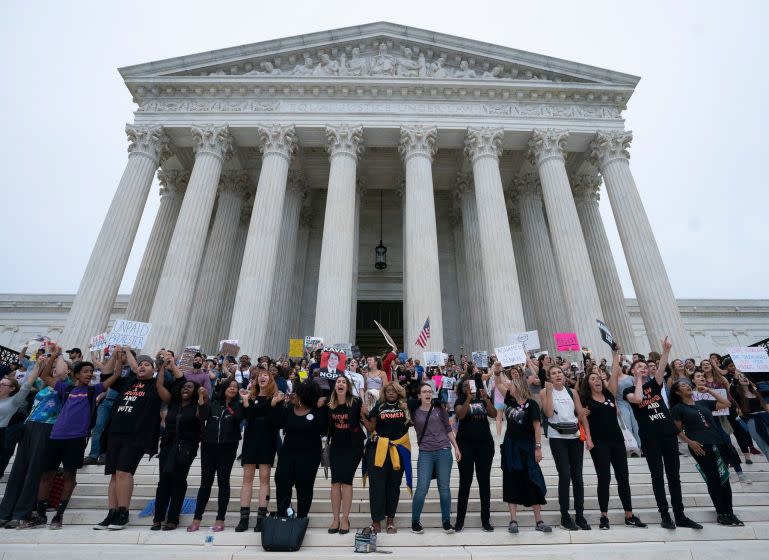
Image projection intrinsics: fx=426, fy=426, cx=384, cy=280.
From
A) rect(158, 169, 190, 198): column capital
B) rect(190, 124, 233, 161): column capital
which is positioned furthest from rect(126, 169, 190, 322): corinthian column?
rect(190, 124, 233, 161): column capital

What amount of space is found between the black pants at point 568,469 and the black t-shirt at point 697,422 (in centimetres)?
184

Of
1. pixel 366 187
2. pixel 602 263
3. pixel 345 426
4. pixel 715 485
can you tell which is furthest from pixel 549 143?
pixel 345 426

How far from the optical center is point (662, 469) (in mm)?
6137

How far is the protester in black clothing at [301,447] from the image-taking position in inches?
226

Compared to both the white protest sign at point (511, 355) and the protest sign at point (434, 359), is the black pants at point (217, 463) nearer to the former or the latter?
the white protest sign at point (511, 355)

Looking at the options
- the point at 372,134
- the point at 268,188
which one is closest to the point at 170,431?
the point at 268,188

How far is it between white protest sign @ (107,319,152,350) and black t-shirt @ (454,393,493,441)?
27.1ft

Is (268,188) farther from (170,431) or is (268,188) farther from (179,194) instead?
(170,431)

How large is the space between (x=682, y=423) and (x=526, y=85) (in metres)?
20.3

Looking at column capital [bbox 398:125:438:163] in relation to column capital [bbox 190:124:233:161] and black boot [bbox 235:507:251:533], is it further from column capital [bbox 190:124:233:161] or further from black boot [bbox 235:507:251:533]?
black boot [bbox 235:507:251:533]

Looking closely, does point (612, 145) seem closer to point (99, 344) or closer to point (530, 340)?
point (530, 340)

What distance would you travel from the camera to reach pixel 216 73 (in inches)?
908

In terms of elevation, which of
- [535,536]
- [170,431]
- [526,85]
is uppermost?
[526,85]

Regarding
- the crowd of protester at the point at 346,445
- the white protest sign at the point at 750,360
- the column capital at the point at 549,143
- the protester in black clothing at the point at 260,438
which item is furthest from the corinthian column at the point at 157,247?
the white protest sign at the point at 750,360
